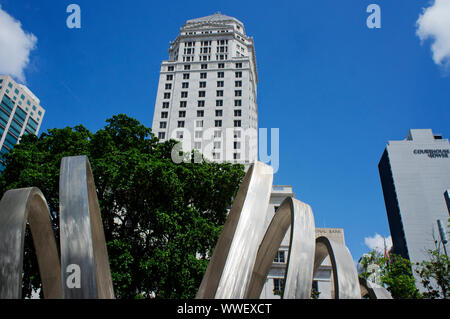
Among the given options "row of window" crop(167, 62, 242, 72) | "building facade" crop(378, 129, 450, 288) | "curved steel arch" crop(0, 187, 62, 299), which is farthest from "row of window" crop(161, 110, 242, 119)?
"building facade" crop(378, 129, 450, 288)

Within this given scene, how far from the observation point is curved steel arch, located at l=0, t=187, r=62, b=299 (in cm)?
659

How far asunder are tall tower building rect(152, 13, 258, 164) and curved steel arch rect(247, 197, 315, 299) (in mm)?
53191

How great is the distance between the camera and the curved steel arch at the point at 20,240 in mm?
6594

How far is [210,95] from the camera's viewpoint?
74.9 meters

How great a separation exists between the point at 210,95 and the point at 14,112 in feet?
235

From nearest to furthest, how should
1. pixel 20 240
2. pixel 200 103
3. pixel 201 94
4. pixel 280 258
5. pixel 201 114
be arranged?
pixel 20 240 < pixel 280 258 < pixel 201 114 < pixel 200 103 < pixel 201 94

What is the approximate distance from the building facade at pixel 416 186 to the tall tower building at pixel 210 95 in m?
83.3

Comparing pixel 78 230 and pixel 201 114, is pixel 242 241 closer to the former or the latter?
pixel 78 230

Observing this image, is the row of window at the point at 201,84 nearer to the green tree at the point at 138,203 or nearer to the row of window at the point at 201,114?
the row of window at the point at 201,114

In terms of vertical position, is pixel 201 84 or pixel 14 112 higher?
pixel 14 112

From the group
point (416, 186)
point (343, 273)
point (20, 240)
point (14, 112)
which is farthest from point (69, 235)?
point (416, 186)

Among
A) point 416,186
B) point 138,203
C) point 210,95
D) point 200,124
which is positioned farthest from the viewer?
point 416,186

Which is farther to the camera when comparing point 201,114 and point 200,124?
point 201,114

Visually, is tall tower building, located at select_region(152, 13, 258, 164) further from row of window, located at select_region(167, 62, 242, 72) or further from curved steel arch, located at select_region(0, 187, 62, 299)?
curved steel arch, located at select_region(0, 187, 62, 299)
